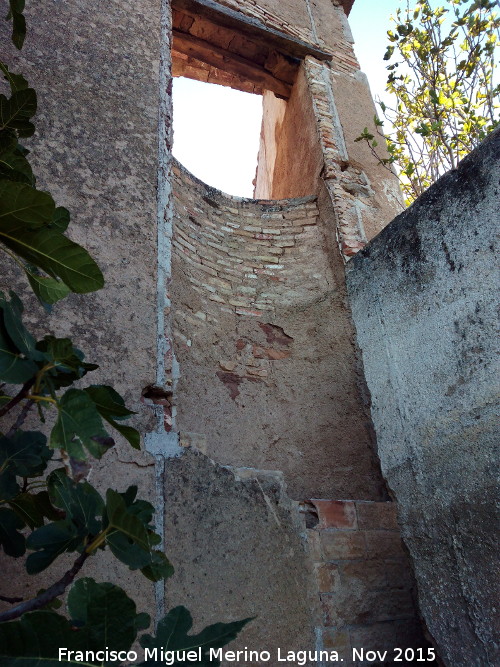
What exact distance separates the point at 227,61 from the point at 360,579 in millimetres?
4062

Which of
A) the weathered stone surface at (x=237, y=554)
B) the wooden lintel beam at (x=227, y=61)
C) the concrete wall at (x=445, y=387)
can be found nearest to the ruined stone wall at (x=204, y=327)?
the weathered stone surface at (x=237, y=554)

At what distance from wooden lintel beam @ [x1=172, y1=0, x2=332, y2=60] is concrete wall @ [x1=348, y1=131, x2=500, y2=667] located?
273 cm

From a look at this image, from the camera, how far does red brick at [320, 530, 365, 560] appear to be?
2646 mm

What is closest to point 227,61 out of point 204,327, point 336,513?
point 204,327

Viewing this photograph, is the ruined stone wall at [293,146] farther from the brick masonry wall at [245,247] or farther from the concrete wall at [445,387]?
the concrete wall at [445,387]

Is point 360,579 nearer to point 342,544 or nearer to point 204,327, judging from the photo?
point 342,544

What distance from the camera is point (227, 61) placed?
16.1 ft

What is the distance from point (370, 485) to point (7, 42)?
9.68 ft

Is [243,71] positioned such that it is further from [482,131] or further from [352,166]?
[482,131]

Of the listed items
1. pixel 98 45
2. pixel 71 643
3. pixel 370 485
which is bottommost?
pixel 71 643

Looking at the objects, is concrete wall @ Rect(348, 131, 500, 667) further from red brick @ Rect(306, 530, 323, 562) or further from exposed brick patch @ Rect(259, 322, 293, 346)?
exposed brick patch @ Rect(259, 322, 293, 346)

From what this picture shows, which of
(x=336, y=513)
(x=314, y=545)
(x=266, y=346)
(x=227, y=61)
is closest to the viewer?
(x=314, y=545)

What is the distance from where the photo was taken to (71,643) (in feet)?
3.12

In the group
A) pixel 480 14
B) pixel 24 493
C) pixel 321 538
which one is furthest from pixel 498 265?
pixel 480 14
